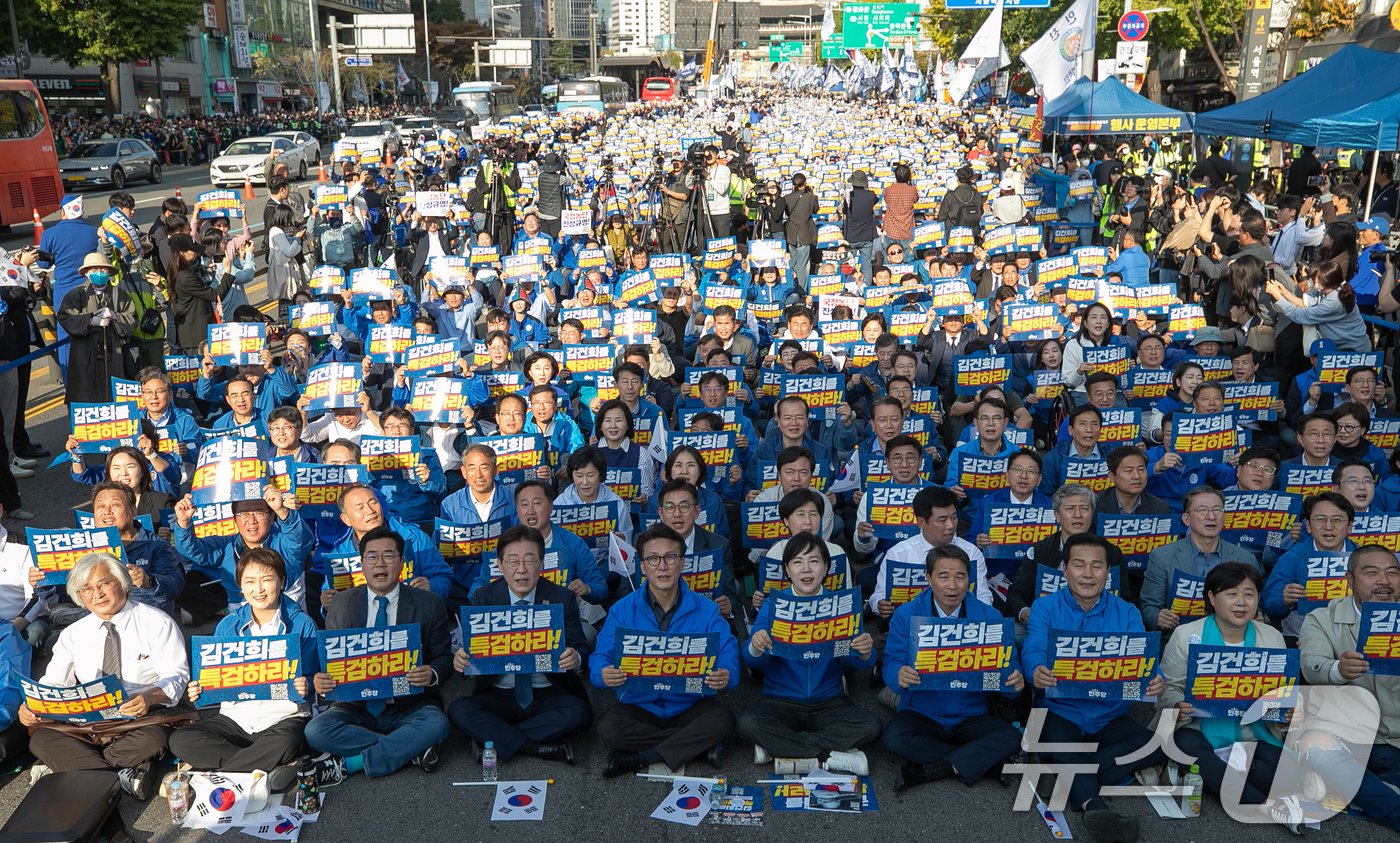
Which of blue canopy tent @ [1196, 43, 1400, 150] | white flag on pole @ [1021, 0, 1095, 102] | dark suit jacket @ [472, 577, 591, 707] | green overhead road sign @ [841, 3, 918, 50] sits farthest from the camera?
green overhead road sign @ [841, 3, 918, 50]

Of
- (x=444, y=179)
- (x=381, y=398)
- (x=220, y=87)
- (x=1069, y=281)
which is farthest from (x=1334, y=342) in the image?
(x=220, y=87)

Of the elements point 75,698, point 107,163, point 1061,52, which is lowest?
point 75,698

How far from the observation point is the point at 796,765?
236 inches

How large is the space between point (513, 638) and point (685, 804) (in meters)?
1.19

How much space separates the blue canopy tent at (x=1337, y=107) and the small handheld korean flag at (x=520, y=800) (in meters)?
13.2

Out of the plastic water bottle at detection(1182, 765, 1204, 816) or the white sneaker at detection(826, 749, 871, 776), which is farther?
the white sneaker at detection(826, 749, 871, 776)

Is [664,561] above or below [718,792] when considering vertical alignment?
above

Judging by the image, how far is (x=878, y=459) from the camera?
845cm

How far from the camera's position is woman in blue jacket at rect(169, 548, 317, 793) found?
19.1 feet

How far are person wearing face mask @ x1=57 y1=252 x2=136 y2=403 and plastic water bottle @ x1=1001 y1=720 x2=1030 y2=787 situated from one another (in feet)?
29.5

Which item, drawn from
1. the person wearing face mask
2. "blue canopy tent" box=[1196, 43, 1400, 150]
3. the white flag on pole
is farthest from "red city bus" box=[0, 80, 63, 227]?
"blue canopy tent" box=[1196, 43, 1400, 150]

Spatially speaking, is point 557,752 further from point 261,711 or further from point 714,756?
point 261,711

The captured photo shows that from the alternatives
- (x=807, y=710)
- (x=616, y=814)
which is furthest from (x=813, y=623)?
(x=616, y=814)

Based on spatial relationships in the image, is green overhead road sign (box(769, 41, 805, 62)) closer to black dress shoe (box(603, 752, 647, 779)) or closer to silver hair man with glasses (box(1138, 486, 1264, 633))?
silver hair man with glasses (box(1138, 486, 1264, 633))
